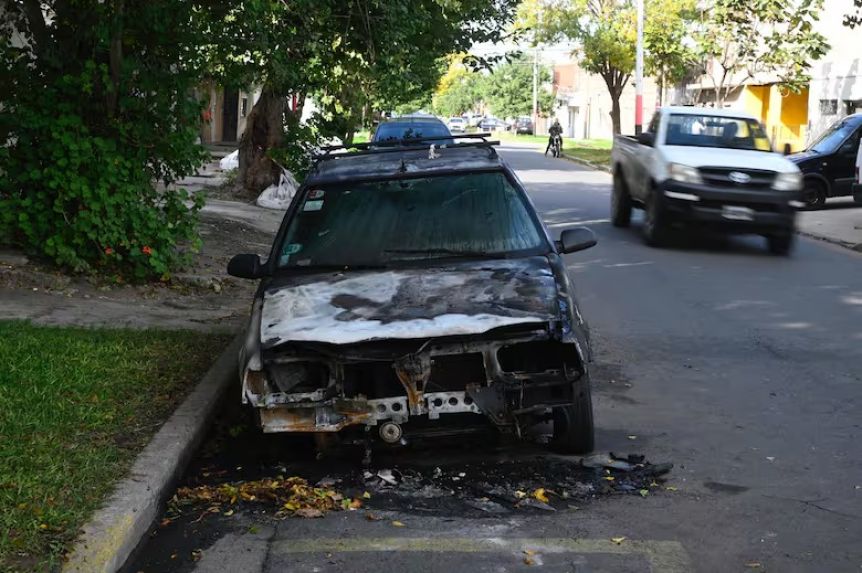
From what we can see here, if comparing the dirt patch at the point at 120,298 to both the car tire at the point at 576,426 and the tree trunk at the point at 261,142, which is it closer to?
the car tire at the point at 576,426

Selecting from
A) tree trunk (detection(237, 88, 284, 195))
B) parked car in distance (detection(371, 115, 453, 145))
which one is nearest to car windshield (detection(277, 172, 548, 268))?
tree trunk (detection(237, 88, 284, 195))

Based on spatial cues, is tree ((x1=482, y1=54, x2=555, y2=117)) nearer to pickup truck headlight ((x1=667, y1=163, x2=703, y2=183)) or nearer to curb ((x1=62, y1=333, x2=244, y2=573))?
pickup truck headlight ((x1=667, y1=163, x2=703, y2=183))

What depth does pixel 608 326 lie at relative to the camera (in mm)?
10266

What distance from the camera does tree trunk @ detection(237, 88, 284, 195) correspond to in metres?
21.1

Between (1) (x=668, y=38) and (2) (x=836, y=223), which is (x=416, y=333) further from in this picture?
(1) (x=668, y=38)

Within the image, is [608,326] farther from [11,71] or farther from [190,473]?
[11,71]

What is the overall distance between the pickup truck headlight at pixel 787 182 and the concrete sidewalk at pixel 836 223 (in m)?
0.51

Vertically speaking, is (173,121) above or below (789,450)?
above

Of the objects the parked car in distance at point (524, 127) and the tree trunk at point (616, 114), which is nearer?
the tree trunk at point (616, 114)

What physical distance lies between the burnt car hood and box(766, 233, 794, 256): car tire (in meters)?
9.81

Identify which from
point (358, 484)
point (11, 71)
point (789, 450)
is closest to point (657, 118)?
point (11, 71)

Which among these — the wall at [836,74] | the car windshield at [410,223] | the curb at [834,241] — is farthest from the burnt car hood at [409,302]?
the wall at [836,74]

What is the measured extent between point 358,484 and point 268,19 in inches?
320

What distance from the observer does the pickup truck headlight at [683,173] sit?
15.6m
